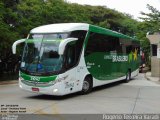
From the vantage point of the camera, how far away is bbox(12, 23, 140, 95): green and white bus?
14.7 meters

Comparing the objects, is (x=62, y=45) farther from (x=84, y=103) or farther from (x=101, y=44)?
(x=101, y=44)

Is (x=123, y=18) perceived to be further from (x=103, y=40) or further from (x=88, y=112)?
(x=88, y=112)

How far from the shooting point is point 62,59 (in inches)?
582

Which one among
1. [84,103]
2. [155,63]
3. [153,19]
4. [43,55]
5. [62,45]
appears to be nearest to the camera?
[62,45]

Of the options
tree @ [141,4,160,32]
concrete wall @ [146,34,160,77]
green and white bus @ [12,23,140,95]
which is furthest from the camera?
concrete wall @ [146,34,160,77]

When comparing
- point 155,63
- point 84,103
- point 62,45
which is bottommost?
point 84,103

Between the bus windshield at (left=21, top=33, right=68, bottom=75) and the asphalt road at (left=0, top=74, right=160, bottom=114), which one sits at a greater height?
the bus windshield at (left=21, top=33, right=68, bottom=75)

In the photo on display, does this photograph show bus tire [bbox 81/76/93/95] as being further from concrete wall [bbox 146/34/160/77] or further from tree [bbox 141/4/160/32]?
concrete wall [bbox 146/34/160/77]

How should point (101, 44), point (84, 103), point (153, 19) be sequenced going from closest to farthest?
point (84, 103), point (101, 44), point (153, 19)

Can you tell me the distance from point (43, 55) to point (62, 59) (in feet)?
2.76

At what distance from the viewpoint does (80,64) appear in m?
16.3

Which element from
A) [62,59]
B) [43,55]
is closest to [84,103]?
[62,59]

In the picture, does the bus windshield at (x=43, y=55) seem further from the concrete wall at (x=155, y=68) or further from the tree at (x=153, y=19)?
the concrete wall at (x=155, y=68)

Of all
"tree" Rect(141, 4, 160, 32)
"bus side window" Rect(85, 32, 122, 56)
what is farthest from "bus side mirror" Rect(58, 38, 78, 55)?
"tree" Rect(141, 4, 160, 32)
